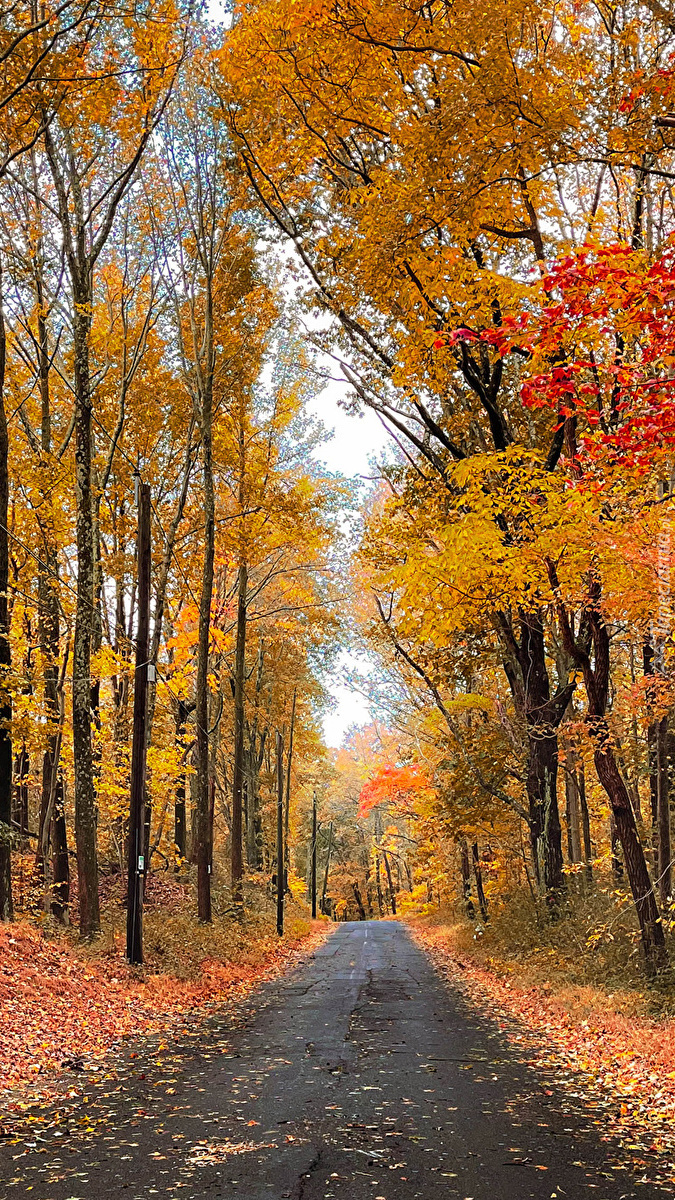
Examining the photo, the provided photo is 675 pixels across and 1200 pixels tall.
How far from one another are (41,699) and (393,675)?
40.3 feet

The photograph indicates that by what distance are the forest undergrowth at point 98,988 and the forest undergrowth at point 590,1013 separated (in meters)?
4.00

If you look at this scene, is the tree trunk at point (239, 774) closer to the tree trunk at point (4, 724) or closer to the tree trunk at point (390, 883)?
the tree trunk at point (4, 724)

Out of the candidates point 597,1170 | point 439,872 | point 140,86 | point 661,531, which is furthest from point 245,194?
point 439,872

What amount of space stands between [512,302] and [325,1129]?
28.6 feet

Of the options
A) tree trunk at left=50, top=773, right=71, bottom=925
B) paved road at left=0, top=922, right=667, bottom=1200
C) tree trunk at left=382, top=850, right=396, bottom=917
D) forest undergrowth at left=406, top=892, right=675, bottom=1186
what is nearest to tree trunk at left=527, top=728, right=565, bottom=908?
forest undergrowth at left=406, top=892, right=675, bottom=1186

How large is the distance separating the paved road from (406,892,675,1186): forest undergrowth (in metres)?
0.30

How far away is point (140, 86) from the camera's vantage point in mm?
12711

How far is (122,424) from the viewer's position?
16703mm

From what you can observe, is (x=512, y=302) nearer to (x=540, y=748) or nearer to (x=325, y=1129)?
(x=540, y=748)

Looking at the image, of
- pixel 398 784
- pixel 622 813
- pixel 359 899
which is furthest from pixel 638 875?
pixel 359 899

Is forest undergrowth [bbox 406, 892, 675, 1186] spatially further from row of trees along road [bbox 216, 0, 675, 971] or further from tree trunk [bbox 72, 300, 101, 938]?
tree trunk [bbox 72, 300, 101, 938]

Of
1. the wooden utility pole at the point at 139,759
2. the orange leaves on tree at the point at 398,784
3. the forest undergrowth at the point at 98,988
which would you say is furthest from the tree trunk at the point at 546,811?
the orange leaves on tree at the point at 398,784

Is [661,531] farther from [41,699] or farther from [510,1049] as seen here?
[41,699]

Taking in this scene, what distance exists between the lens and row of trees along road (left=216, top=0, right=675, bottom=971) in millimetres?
6895
